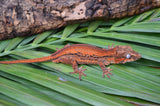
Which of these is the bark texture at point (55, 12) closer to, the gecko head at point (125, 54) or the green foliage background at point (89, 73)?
the green foliage background at point (89, 73)

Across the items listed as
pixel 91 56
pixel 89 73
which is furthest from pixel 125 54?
pixel 89 73

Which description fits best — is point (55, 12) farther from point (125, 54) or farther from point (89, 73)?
point (125, 54)

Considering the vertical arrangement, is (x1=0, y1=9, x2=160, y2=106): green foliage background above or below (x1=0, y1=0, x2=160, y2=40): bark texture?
below

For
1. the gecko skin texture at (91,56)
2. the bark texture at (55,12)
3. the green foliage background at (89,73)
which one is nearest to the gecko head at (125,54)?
the gecko skin texture at (91,56)

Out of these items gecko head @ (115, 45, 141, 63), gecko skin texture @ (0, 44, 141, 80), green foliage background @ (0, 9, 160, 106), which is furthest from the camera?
gecko skin texture @ (0, 44, 141, 80)

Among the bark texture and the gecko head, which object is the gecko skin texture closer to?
the gecko head

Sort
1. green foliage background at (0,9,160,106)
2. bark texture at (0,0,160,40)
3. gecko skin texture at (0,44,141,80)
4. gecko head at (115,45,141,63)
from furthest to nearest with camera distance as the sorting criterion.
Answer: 1. bark texture at (0,0,160,40)
2. gecko skin texture at (0,44,141,80)
3. gecko head at (115,45,141,63)
4. green foliage background at (0,9,160,106)

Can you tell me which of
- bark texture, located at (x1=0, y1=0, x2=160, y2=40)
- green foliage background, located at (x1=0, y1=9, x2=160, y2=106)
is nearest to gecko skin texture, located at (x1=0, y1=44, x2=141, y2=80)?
green foliage background, located at (x1=0, y1=9, x2=160, y2=106)

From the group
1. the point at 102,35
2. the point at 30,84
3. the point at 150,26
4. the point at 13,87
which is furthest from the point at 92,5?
the point at 13,87
